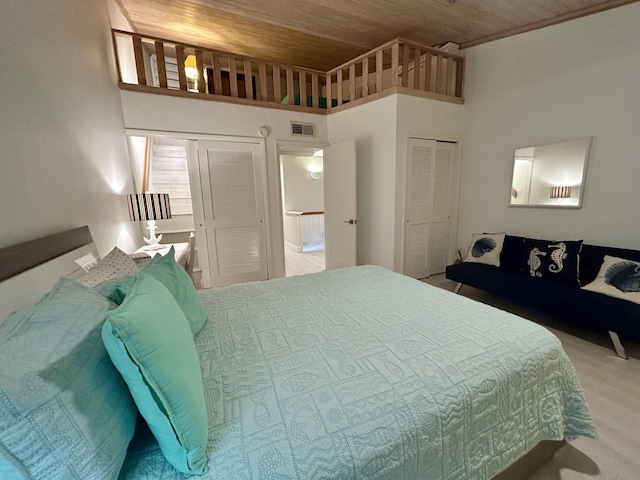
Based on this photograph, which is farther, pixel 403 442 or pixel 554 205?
pixel 554 205

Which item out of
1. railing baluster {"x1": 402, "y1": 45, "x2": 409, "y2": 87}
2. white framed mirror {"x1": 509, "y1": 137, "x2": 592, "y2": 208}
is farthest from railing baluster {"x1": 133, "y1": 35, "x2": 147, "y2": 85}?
white framed mirror {"x1": 509, "y1": 137, "x2": 592, "y2": 208}

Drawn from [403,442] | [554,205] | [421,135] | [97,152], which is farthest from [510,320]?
[97,152]

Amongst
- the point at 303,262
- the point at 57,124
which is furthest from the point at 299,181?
the point at 57,124

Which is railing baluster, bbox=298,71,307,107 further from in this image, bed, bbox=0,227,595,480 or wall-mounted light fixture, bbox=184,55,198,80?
bed, bbox=0,227,595,480

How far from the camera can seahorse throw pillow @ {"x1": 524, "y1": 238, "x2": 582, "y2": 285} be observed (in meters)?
2.58

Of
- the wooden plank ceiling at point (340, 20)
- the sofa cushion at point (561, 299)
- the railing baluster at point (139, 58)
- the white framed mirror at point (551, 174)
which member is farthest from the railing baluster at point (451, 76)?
the railing baluster at point (139, 58)

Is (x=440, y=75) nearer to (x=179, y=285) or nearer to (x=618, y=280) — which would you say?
(x=618, y=280)

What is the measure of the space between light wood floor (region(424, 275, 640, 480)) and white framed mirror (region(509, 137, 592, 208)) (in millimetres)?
1383

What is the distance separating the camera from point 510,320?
4.36 feet

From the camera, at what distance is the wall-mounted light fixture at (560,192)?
2887 millimetres

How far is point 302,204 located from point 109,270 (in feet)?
16.9

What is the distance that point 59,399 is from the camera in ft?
1.81

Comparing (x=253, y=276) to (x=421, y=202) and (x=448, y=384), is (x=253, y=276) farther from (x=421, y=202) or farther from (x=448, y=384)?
(x=448, y=384)

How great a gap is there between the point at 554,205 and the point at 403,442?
3.37 m
